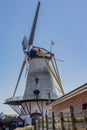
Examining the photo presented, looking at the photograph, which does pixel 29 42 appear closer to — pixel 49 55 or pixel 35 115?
pixel 49 55

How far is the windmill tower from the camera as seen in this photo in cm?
3809

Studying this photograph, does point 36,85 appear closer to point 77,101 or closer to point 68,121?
point 77,101

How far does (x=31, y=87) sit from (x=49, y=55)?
663 centimetres

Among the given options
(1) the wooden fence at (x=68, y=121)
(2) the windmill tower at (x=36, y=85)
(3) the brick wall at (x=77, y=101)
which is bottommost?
(1) the wooden fence at (x=68, y=121)

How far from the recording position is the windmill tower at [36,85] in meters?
38.1

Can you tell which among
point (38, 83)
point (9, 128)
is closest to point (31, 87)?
point (38, 83)

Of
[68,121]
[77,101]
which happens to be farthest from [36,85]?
[68,121]

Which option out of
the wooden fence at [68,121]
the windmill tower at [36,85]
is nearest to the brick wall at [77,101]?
the wooden fence at [68,121]

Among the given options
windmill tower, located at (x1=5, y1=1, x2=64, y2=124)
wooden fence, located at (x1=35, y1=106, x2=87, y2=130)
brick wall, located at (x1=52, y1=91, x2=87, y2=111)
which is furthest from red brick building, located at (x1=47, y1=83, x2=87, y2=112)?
windmill tower, located at (x1=5, y1=1, x2=64, y2=124)

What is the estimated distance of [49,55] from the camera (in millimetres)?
42750

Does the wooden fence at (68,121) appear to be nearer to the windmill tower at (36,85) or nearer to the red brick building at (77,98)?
the red brick building at (77,98)

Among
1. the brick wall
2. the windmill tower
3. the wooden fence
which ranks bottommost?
the wooden fence

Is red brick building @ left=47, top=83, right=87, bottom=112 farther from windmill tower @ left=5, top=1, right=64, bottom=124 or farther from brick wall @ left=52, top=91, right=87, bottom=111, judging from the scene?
windmill tower @ left=5, top=1, right=64, bottom=124

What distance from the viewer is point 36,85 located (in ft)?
131
